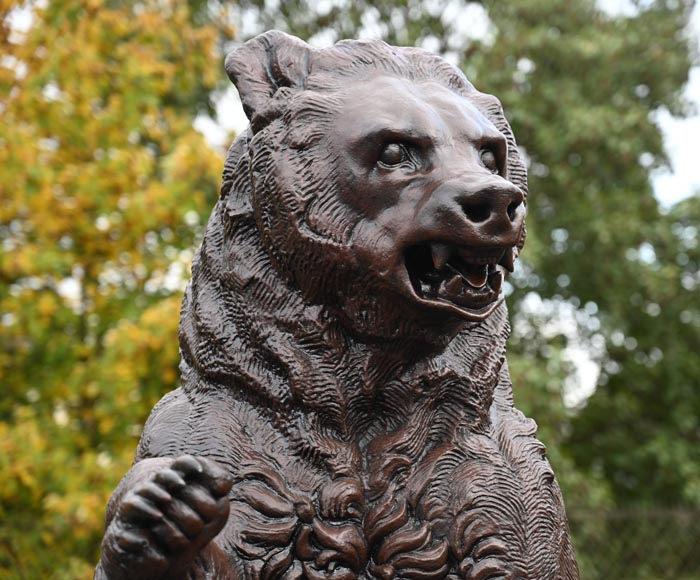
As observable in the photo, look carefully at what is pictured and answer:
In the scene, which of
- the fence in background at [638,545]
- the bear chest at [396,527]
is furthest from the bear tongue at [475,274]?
the fence in background at [638,545]

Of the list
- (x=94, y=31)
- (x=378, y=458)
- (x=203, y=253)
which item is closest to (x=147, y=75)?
(x=94, y=31)

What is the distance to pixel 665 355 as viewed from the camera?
11227mm

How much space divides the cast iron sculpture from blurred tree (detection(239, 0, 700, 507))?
26.6 feet

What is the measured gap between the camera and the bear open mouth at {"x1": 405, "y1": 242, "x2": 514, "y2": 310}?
76.8 inches

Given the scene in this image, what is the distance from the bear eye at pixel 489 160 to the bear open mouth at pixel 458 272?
0.21 meters

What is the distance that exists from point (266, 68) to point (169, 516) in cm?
100

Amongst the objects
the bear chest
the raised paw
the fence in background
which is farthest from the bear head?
the fence in background

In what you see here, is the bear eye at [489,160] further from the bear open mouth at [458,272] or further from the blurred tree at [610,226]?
the blurred tree at [610,226]

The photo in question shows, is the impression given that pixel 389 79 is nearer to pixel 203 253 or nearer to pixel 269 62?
pixel 269 62

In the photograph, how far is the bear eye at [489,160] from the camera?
2.12 meters

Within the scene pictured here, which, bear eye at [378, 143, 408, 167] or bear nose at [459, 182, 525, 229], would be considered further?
bear eye at [378, 143, 408, 167]

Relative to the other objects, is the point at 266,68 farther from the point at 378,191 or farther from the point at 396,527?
the point at 396,527

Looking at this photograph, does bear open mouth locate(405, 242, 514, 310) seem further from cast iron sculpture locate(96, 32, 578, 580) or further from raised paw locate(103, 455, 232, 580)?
raised paw locate(103, 455, 232, 580)

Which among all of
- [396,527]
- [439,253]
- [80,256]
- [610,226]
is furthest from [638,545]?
[439,253]
